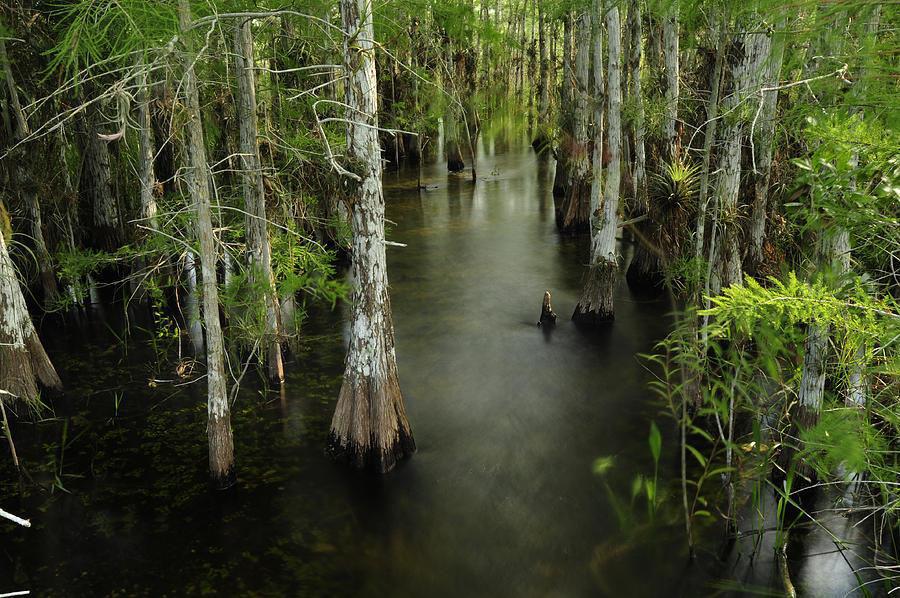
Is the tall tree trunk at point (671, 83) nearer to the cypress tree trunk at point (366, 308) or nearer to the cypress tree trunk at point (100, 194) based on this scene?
the cypress tree trunk at point (366, 308)

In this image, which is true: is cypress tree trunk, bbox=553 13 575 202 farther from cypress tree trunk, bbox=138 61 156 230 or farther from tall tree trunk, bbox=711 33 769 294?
cypress tree trunk, bbox=138 61 156 230

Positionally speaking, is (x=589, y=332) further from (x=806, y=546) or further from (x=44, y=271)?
(x=44, y=271)

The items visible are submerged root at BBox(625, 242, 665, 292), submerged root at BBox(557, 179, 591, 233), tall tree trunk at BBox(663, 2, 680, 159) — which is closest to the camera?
tall tree trunk at BBox(663, 2, 680, 159)

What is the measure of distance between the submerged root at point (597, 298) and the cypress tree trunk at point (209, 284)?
619 centimetres

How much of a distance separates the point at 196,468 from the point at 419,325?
4.94m

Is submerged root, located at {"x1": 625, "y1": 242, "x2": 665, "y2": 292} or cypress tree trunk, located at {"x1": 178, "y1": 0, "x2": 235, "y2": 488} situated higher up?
cypress tree trunk, located at {"x1": 178, "y1": 0, "x2": 235, "y2": 488}

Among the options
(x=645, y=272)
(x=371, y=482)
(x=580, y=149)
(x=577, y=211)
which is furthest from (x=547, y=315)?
(x=577, y=211)

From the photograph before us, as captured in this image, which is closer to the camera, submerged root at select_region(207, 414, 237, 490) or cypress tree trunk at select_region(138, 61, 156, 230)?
submerged root at select_region(207, 414, 237, 490)

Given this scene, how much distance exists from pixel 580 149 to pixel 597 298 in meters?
5.65

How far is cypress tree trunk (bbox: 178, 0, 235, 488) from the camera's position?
21.3ft

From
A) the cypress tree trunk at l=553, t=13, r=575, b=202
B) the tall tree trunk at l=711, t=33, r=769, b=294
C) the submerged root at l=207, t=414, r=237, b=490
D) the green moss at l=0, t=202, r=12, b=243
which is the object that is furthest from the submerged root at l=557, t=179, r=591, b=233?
the submerged root at l=207, t=414, r=237, b=490

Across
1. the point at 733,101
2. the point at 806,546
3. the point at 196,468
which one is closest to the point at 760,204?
the point at 733,101

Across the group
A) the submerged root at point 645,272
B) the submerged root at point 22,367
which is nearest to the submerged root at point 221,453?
the submerged root at point 22,367

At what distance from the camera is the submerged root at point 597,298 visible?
11625 millimetres
